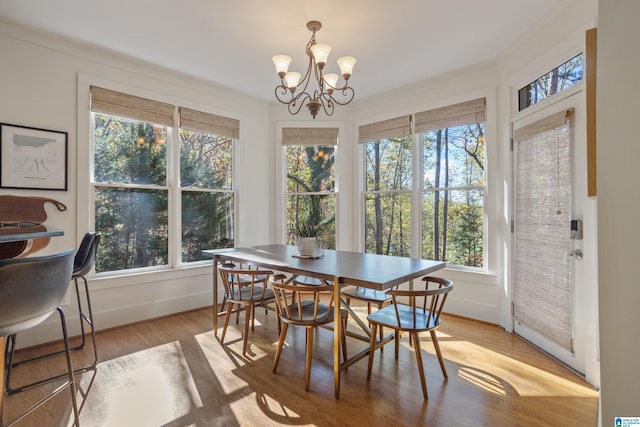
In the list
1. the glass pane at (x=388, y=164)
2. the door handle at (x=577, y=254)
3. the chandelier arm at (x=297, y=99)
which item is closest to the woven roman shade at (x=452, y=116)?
the glass pane at (x=388, y=164)

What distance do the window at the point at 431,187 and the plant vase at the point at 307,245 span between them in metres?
1.81

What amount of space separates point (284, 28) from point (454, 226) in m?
2.85

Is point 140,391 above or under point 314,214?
under

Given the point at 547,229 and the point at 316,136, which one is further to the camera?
the point at 316,136

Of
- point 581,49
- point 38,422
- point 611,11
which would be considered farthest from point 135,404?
point 581,49

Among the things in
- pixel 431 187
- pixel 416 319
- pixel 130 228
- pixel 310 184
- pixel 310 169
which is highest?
pixel 310 169

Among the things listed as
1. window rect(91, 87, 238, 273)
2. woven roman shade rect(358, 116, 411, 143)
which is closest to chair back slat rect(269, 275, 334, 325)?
window rect(91, 87, 238, 273)

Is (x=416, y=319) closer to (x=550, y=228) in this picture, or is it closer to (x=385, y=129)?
(x=550, y=228)

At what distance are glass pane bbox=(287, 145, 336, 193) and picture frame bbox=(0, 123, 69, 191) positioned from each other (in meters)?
2.70

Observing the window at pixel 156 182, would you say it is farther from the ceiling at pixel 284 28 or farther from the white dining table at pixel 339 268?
the white dining table at pixel 339 268

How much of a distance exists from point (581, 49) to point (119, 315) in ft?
15.7

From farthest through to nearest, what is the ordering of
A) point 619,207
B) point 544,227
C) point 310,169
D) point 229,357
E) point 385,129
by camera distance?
point 310,169 < point 385,129 < point 544,227 < point 229,357 < point 619,207

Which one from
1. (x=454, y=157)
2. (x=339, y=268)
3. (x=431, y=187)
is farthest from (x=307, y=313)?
(x=454, y=157)

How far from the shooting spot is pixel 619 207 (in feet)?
1.92
